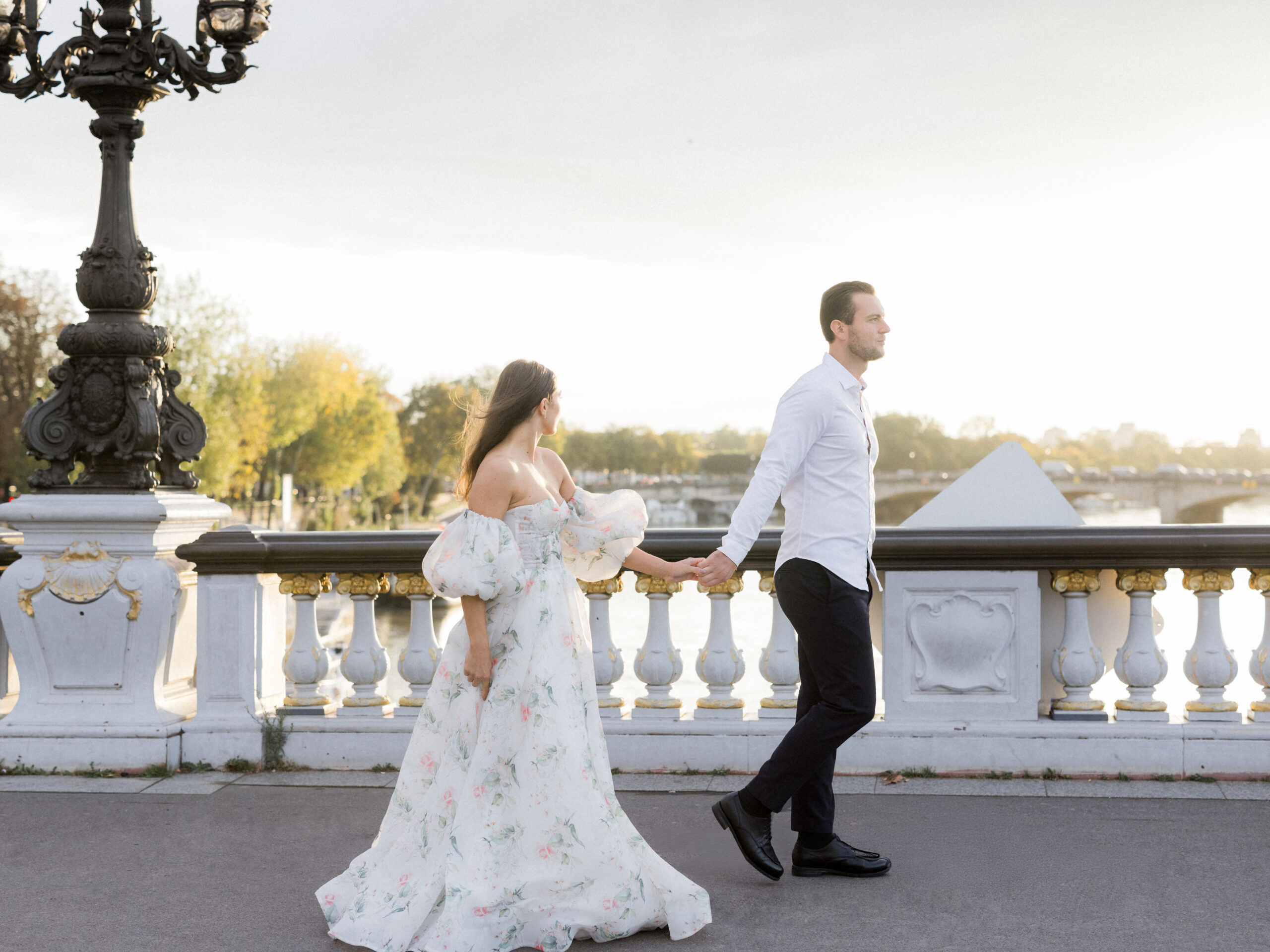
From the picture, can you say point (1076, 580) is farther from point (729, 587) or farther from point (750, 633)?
point (750, 633)

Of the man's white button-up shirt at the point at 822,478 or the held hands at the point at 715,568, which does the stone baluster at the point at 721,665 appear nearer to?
the held hands at the point at 715,568

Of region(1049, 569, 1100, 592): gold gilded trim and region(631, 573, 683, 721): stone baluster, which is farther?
region(631, 573, 683, 721): stone baluster

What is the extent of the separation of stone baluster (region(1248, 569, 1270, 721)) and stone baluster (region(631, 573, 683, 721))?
2.44m

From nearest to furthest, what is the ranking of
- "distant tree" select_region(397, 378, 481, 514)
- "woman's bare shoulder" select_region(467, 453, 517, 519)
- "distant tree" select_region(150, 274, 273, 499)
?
"woman's bare shoulder" select_region(467, 453, 517, 519)
"distant tree" select_region(150, 274, 273, 499)
"distant tree" select_region(397, 378, 481, 514)

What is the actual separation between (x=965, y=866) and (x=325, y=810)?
2.49 metres

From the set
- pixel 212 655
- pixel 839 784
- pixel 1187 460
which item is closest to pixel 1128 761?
pixel 839 784

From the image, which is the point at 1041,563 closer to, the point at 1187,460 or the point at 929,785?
the point at 929,785

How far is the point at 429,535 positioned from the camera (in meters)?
5.69

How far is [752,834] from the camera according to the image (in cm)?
411

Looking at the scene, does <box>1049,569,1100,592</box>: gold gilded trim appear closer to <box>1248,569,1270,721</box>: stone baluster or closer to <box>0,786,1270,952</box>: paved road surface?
<box>1248,569,1270,721</box>: stone baluster

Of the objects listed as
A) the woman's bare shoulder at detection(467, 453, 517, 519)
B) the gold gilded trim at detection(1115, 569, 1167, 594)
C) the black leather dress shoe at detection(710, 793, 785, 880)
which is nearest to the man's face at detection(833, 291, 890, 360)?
the woman's bare shoulder at detection(467, 453, 517, 519)

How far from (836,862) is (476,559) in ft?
5.24

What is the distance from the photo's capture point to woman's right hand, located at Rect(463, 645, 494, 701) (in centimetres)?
382

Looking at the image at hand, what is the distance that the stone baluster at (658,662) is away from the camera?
5.67 m
